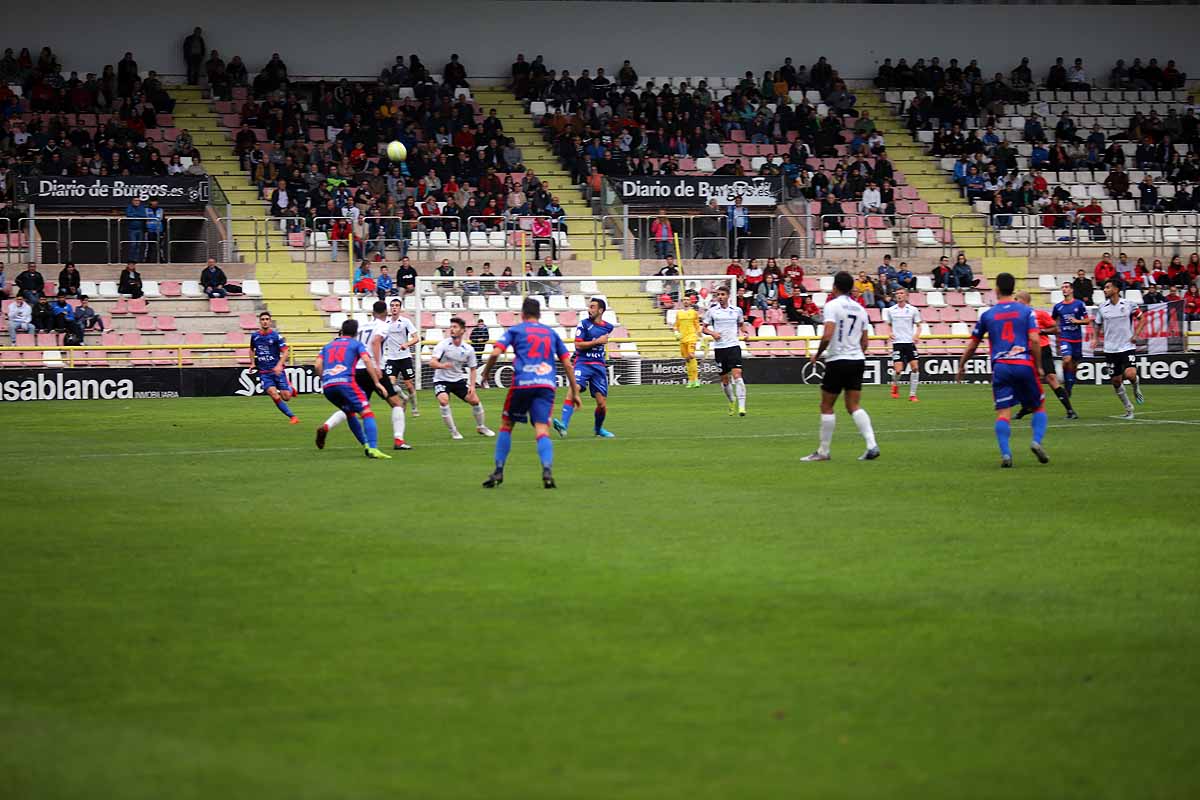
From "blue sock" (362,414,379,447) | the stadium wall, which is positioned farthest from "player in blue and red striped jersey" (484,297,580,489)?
the stadium wall

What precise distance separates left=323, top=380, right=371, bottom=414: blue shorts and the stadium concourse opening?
176mm

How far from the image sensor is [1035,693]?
6.96 metres

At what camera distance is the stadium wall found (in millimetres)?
49594

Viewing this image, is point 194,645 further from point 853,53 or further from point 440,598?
point 853,53

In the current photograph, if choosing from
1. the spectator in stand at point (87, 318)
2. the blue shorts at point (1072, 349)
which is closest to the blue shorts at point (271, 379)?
the spectator in stand at point (87, 318)

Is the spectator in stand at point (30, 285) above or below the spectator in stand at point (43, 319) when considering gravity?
above

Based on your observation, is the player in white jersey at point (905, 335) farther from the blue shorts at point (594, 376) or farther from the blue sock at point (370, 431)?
the blue sock at point (370, 431)

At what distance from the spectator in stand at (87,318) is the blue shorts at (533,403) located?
85.5 feet

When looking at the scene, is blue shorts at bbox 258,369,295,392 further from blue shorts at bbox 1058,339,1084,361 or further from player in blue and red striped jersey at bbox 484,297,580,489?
blue shorts at bbox 1058,339,1084,361

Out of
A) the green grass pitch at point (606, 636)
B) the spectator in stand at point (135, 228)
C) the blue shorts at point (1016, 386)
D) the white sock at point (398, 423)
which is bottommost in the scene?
the green grass pitch at point (606, 636)

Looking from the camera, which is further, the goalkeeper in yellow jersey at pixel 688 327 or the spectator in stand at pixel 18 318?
the goalkeeper in yellow jersey at pixel 688 327

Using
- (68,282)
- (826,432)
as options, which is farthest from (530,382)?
(68,282)

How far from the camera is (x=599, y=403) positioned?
22734mm

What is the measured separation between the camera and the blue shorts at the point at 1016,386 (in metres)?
16.9
